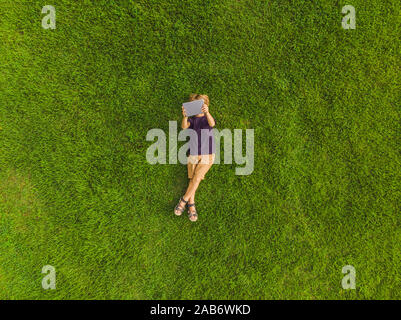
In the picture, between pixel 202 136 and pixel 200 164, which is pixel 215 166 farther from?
pixel 202 136

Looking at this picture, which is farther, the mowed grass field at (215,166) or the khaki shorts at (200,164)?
the mowed grass field at (215,166)

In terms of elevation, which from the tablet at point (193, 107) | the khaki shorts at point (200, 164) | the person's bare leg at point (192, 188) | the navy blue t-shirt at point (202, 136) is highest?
the tablet at point (193, 107)

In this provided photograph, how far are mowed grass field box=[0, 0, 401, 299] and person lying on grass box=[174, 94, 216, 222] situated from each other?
0.28 m

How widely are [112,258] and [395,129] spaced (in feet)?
17.0

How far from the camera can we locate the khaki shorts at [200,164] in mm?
3263

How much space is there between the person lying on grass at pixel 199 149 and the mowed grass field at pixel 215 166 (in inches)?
11.0

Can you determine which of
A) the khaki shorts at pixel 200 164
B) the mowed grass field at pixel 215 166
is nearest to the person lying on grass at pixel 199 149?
the khaki shorts at pixel 200 164

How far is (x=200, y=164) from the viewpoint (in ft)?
10.9

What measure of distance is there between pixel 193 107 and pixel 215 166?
1.10 metres

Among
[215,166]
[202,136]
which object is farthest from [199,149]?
[215,166]

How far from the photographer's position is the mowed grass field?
354 cm

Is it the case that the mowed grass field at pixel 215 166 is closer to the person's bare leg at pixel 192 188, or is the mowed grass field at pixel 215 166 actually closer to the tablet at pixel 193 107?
the person's bare leg at pixel 192 188

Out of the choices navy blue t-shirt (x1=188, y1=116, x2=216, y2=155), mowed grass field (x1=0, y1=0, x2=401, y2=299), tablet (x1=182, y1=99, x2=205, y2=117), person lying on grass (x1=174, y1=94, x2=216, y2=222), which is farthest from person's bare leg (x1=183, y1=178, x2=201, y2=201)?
tablet (x1=182, y1=99, x2=205, y2=117)
